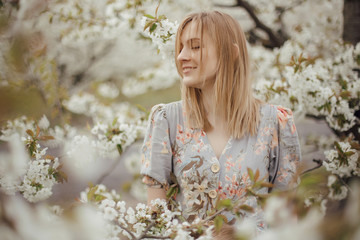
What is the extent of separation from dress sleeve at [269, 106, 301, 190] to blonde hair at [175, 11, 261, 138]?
0.35 ft

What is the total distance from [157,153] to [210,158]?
0.22 metres

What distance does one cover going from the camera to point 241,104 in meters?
1.39

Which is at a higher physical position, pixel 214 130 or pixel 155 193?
pixel 214 130

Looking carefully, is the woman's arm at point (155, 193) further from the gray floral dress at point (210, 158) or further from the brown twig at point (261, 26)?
the brown twig at point (261, 26)

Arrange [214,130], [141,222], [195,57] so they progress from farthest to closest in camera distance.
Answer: [214,130] < [195,57] < [141,222]

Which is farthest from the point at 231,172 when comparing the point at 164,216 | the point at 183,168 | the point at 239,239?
the point at 239,239

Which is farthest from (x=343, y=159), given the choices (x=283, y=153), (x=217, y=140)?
(x=217, y=140)

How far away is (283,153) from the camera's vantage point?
139 cm

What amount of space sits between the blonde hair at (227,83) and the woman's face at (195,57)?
0.7 inches

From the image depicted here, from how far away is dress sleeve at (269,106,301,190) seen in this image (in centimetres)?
138

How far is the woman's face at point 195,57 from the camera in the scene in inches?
51.3

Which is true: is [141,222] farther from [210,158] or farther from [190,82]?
[190,82]

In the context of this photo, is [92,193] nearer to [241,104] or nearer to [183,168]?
[183,168]

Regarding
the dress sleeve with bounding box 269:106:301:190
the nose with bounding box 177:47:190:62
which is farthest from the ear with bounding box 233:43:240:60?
the dress sleeve with bounding box 269:106:301:190
